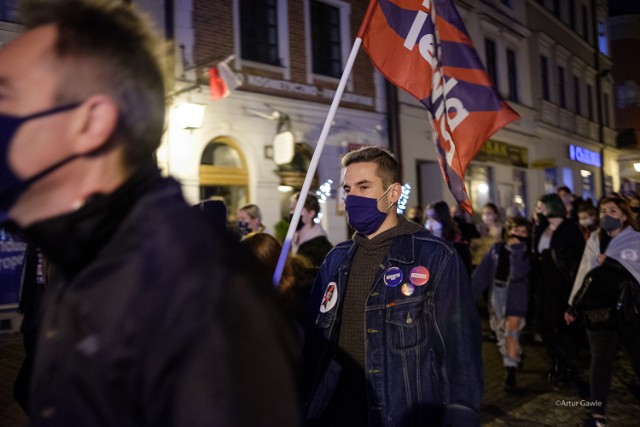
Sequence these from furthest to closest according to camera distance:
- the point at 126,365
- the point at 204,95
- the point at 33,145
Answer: the point at 204,95 → the point at 33,145 → the point at 126,365

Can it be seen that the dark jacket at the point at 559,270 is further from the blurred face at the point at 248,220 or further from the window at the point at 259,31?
the window at the point at 259,31

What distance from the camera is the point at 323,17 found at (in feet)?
42.3

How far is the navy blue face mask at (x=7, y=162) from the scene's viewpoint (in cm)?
93

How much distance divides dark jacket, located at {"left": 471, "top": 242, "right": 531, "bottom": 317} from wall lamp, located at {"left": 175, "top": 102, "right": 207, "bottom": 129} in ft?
18.0

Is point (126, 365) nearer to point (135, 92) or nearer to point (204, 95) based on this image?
point (135, 92)

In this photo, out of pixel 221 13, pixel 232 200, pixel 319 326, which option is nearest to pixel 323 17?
pixel 221 13

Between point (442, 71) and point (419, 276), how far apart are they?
2123mm

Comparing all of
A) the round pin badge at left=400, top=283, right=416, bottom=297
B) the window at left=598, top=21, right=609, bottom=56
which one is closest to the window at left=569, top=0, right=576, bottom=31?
the window at left=598, top=21, right=609, bottom=56

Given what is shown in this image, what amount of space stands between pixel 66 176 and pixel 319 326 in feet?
6.17

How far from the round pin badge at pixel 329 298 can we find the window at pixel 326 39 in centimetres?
1050

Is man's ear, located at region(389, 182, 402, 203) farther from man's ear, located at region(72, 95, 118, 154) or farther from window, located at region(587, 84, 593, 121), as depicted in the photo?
window, located at region(587, 84, 593, 121)

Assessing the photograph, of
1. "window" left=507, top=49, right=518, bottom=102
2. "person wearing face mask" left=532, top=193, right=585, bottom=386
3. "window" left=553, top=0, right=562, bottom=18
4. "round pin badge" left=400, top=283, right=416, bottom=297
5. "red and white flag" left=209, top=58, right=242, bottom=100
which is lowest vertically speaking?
"person wearing face mask" left=532, top=193, right=585, bottom=386

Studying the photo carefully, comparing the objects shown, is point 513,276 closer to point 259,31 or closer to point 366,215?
point 366,215

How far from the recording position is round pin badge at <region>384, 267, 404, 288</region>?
2.51m
